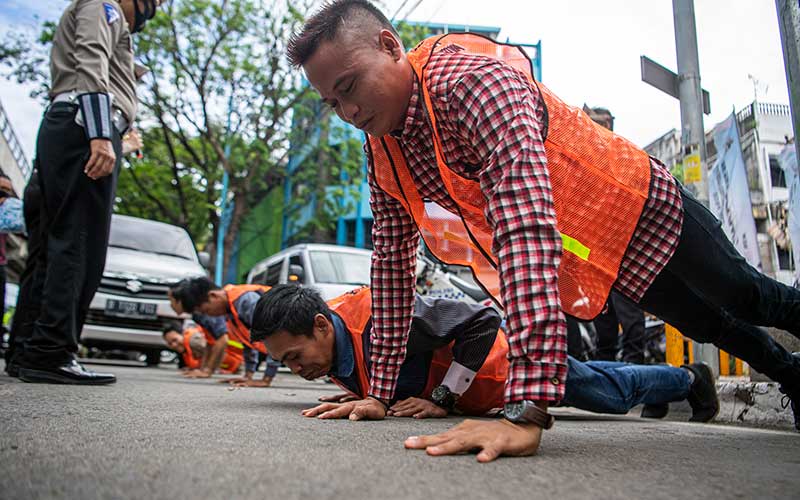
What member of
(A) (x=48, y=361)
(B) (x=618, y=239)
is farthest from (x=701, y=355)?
(A) (x=48, y=361)

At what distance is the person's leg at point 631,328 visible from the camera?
4441 millimetres

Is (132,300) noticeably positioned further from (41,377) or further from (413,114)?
(413,114)

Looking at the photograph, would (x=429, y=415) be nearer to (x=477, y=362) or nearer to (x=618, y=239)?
(x=477, y=362)

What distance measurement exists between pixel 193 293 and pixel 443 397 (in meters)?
3.27

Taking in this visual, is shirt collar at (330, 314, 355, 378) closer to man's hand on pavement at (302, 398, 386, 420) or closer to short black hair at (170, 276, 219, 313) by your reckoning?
man's hand on pavement at (302, 398, 386, 420)

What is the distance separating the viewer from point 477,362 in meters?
2.48

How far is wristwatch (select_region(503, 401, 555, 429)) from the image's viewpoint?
131 centimetres

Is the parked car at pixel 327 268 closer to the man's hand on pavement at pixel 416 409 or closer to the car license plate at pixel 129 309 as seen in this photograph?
the car license plate at pixel 129 309

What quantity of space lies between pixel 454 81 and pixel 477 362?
1.24 m

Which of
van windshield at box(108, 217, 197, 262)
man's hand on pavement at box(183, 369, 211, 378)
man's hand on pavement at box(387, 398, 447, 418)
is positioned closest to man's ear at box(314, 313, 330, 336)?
man's hand on pavement at box(387, 398, 447, 418)

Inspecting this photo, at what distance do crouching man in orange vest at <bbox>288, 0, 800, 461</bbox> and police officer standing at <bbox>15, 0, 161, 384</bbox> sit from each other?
5.73 ft

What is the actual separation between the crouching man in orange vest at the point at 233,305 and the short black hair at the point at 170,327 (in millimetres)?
2148

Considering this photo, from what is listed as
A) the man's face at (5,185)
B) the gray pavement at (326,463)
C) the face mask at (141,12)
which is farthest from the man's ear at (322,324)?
the man's face at (5,185)

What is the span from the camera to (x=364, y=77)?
5.58ft
